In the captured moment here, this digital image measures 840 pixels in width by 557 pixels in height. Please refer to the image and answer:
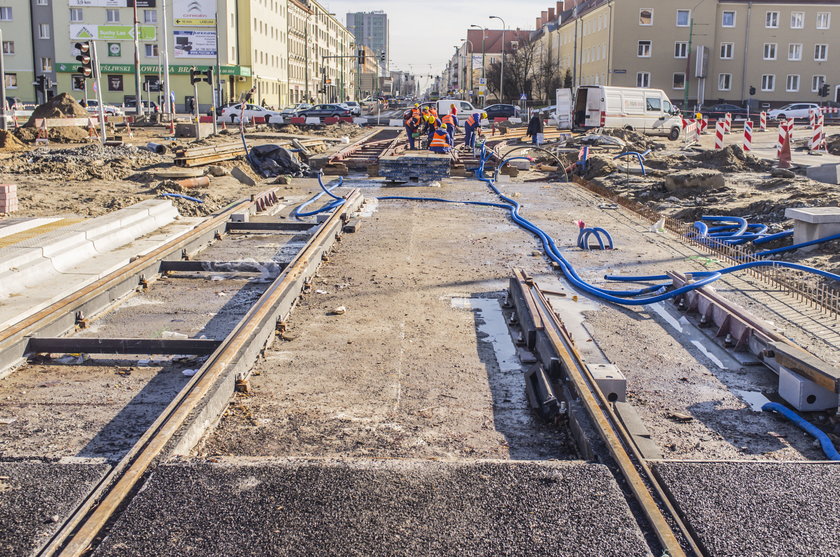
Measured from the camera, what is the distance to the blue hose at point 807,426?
4734 millimetres

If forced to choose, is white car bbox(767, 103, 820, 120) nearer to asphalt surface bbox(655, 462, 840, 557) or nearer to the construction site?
the construction site

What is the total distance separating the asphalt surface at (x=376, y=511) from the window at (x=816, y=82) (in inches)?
2931

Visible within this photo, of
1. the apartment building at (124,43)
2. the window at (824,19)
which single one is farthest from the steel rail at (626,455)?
the window at (824,19)

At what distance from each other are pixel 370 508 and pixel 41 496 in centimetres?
148

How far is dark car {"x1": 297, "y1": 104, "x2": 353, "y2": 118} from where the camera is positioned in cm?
5293

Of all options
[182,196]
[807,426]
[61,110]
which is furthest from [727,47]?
A: [807,426]

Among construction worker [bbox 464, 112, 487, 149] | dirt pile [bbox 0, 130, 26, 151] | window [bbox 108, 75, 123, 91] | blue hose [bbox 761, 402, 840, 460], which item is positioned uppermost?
window [bbox 108, 75, 123, 91]

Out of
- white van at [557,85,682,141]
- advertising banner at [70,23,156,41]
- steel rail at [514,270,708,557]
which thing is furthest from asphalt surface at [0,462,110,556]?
advertising banner at [70,23,156,41]

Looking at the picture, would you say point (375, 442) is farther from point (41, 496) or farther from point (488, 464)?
point (41, 496)

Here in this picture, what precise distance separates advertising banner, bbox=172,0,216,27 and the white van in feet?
147

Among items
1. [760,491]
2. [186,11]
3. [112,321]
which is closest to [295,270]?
[112,321]

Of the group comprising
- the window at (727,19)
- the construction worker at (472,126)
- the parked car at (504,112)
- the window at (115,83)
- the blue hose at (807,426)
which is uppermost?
the window at (727,19)

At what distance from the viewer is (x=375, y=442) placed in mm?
4836

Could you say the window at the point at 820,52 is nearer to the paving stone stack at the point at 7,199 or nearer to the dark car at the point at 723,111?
the dark car at the point at 723,111
